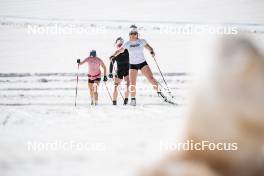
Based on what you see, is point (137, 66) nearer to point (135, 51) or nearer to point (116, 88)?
point (135, 51)

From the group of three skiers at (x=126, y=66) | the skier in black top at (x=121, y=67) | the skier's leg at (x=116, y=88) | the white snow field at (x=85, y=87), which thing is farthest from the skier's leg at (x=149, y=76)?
the skier's leg at (x=116, y=88)

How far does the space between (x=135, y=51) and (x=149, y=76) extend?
459mm

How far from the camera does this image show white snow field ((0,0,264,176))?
343 cm

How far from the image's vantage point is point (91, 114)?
5.23 meters

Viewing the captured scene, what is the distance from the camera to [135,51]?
603 centimetres

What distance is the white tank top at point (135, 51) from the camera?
6.01 m

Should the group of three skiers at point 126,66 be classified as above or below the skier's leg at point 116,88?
above

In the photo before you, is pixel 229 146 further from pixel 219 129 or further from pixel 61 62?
pixel 61 62

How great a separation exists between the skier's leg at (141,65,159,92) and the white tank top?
0.50 feet

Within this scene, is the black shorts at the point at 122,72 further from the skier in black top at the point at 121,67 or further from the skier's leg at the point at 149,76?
the skier's leg at the point at 149,76

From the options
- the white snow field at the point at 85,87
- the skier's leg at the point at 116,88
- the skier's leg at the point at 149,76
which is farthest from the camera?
the skier's leg at the point at 149,76

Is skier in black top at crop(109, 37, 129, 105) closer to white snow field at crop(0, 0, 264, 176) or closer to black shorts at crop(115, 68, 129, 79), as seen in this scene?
black shorts at crop(115, 68, 129, 79)

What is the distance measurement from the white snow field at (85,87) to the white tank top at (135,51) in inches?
23.2
